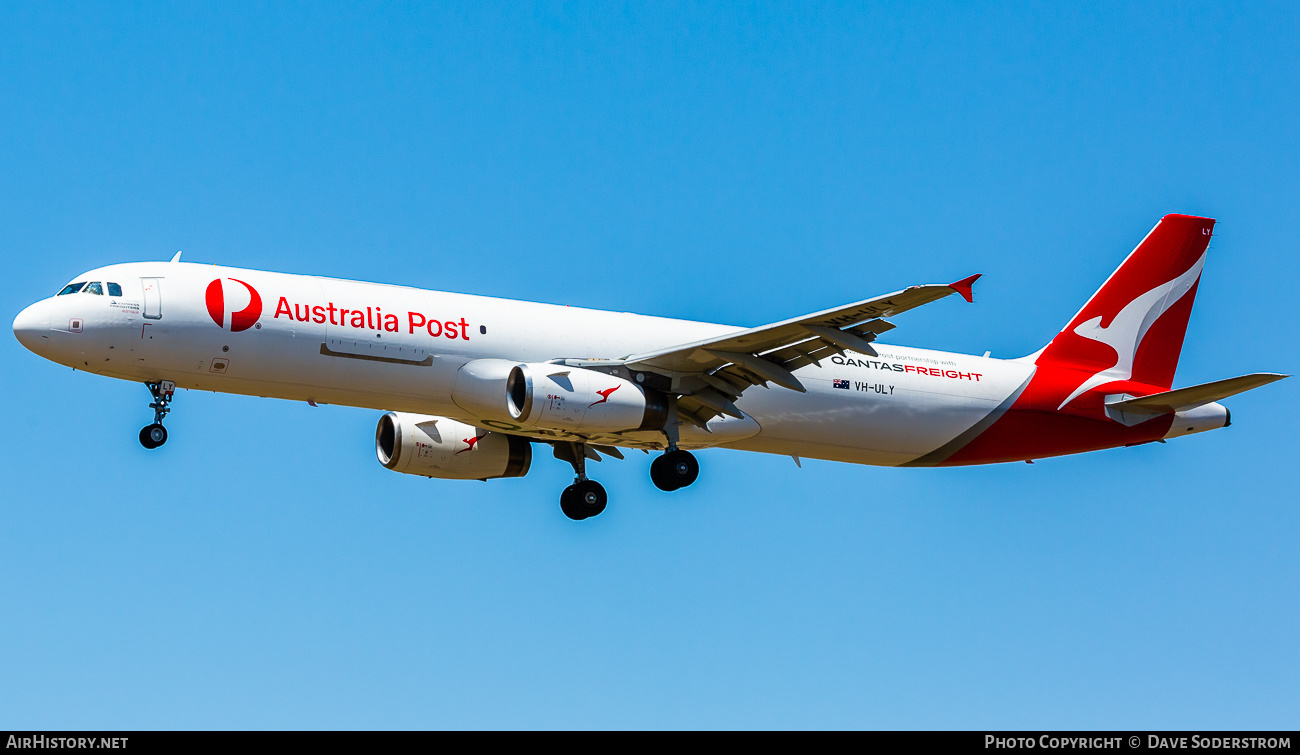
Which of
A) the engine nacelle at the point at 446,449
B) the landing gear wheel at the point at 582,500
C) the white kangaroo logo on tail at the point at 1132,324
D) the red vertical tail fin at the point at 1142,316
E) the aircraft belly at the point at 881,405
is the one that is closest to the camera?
the aircraft belly at the point at 881,405

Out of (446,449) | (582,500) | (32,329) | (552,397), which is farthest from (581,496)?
(32,329)

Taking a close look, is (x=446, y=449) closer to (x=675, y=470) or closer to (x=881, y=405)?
(x=675, y=470)

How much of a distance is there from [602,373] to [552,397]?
→ 1509mm

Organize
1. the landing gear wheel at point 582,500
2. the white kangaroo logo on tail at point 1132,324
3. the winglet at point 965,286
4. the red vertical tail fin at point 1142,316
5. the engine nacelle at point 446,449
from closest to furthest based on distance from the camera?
1. the winglet at point 965,286
2. the landing gear wheel at point 582,500
3. the engine nacelle at point 446,449
4. the red vertical tail fin at point 1142,316
5. the white kangaroo logo on tail at point 1132,324

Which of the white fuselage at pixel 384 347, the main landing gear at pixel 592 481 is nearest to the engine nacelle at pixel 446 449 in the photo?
the main landing gear at pixel 592 481

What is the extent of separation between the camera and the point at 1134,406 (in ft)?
117

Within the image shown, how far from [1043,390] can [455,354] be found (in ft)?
48.1

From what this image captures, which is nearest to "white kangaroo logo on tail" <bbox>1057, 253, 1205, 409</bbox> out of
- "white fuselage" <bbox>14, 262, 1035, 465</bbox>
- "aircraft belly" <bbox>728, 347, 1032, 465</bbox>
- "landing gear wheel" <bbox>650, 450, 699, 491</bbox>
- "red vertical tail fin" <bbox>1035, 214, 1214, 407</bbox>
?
"red vertical tail fin" <bbox>1035, 214, 1214, 407</bbox>

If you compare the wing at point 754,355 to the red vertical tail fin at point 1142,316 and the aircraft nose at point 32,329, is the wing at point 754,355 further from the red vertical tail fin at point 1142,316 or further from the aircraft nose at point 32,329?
the aircraft nose at point 32,329

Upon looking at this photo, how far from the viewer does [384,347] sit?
2980 centimetres

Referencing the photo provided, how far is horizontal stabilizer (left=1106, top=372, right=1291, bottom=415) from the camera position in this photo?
3088 cm

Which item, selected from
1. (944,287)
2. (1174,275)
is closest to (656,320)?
(944,287)

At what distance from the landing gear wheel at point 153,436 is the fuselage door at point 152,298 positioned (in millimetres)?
2268

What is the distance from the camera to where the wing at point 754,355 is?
2827cm
